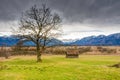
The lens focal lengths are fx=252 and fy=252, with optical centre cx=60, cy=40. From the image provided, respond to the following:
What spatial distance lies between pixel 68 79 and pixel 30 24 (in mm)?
40407

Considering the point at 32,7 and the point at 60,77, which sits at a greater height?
the point at 32,7

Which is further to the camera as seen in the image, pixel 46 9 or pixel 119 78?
pixel 46 9

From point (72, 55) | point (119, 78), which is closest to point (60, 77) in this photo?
point (119, 78)

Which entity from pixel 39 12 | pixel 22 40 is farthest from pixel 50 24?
pixel 22 40

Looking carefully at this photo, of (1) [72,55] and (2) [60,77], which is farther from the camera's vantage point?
(1) [72,55]

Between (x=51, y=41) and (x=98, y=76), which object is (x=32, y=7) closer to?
(x=51, y=41)

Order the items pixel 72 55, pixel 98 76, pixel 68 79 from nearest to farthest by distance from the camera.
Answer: pixel 68 79 < pixel 98 76 < pixel 72 55

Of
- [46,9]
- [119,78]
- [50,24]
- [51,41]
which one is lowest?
[119,78]

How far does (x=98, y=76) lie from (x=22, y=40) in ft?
125

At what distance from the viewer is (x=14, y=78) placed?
2817 centimetres

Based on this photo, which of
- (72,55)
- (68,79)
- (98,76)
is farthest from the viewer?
(72,55)

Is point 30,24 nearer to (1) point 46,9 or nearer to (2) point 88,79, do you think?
(1) point 46,9

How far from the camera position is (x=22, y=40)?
213 feet

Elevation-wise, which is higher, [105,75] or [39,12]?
[39,12]
